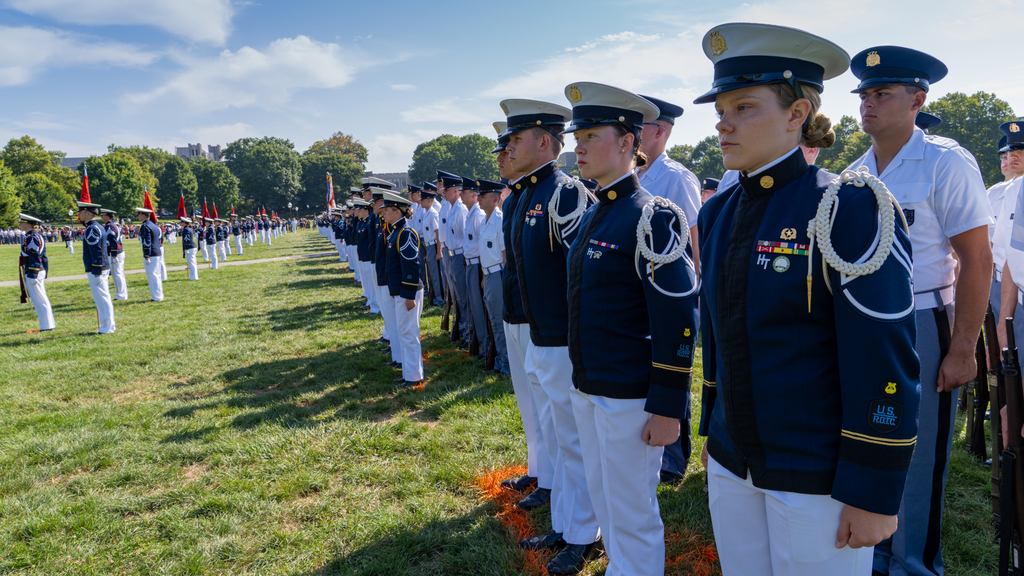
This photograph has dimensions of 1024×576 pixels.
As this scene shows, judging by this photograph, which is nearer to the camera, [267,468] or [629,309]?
[629,309]

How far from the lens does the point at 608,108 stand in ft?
9.16

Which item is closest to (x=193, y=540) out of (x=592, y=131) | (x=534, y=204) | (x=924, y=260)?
(x=534, y=204)

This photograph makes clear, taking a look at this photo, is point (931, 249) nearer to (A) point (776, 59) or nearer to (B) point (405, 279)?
(A) point (776, 59)

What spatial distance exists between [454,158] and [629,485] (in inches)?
4926

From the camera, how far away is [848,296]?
57.6 inches

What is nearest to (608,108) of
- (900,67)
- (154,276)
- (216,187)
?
(900,67)

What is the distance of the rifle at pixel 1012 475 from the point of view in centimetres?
256

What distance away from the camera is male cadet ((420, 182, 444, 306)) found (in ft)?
40.8

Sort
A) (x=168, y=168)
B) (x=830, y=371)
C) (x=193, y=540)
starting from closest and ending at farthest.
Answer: (x=830, y=371) → (x=193, y=540) → (x=168, y=168)

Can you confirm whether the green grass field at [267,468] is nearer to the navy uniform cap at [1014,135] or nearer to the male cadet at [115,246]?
the navy uniform cap at [1014,135]

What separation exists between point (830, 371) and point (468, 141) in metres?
131

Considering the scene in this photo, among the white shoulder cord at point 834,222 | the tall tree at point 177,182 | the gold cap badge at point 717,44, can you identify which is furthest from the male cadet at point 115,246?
the tall tree at point 177,182

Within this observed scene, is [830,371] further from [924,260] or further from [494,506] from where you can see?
[494,506]

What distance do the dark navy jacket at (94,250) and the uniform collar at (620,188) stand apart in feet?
44.3
